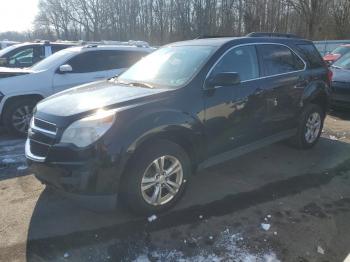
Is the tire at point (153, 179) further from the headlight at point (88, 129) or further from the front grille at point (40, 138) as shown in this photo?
the front grille at point (40, 138)

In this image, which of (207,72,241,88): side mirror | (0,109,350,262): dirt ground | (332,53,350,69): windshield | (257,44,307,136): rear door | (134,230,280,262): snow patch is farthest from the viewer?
(332,53,350,69): windshield

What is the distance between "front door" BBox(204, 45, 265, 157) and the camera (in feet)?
14.3

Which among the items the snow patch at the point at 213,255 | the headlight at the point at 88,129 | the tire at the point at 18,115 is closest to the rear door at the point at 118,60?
the tire at the point at 18,115

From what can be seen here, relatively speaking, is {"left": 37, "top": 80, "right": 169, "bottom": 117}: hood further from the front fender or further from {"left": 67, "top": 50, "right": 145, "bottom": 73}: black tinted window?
{"left": 67, "top": 50, "right": 145, "bottom": 73}: black tinted window

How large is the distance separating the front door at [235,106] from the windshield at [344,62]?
620 cm

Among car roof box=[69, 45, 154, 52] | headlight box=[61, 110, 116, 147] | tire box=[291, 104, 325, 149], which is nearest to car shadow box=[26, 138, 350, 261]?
tire box=[291, 104, 325, 149]

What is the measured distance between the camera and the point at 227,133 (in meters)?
4.55

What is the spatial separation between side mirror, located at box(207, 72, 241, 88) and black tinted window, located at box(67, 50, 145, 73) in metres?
4.47

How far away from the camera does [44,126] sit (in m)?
3.86

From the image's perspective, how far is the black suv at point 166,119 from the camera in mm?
3504

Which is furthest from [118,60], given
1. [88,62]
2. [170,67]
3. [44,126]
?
[44,126]

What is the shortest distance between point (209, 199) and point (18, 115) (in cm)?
458

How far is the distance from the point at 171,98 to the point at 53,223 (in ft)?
5.99

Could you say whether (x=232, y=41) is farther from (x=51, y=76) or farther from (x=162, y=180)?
(x=51, y=76)
